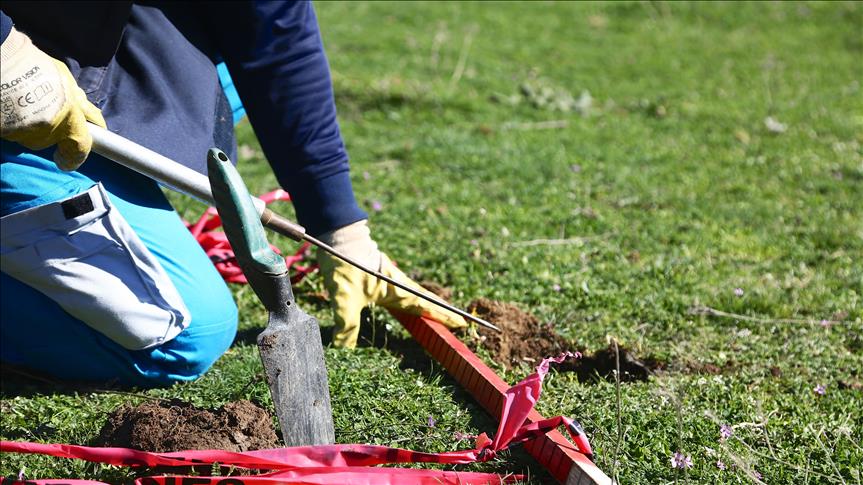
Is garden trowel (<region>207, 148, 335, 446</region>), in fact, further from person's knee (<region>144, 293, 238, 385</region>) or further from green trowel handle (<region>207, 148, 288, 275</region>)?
person's knee (<region>144, 293, 238, 385</region>)

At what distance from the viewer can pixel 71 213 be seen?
2615mm

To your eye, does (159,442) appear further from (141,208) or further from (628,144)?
(628,144)

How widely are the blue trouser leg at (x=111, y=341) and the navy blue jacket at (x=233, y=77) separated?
20 centimetres

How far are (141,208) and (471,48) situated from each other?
5285mm

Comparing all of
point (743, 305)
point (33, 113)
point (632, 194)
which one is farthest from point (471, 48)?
point (33, 113)

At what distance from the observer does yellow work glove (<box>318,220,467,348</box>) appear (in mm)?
2934

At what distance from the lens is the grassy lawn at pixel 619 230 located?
2.51 meters

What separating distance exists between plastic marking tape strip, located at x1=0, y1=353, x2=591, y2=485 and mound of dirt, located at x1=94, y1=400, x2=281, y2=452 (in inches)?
3.1

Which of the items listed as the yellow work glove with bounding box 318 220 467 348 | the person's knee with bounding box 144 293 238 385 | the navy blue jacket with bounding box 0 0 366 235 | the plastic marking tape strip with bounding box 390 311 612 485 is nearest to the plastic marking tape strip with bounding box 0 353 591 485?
the plastic marking tape strip with bounding box 390 311 612 485

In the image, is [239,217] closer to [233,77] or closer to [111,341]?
[111,341]

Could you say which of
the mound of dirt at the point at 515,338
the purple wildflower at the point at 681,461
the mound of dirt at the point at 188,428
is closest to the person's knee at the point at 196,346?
the mound of dirt at the point at 188,428

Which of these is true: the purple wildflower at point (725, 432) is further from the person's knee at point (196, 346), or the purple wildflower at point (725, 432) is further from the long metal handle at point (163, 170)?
the person's knee at point (196, 346)

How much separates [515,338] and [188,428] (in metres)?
1.16

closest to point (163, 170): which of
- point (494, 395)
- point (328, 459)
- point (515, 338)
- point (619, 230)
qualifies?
point (328, 459)
